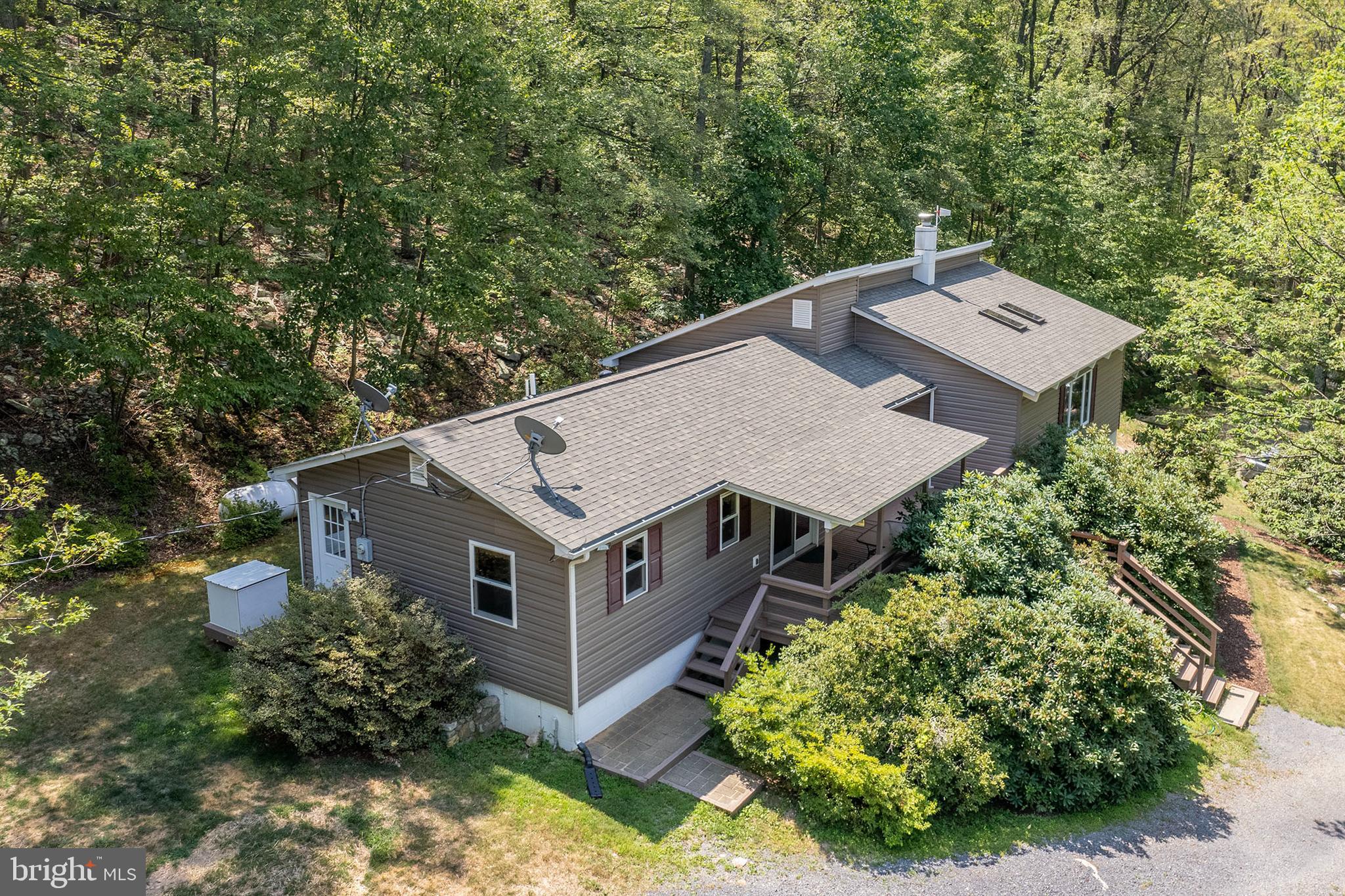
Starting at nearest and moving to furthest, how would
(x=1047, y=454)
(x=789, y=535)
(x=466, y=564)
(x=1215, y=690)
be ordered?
1. (x=466, y=564)
2. (x=1215, y=690)
3. (x=789, y=535)
4. (x=1047, y=454)

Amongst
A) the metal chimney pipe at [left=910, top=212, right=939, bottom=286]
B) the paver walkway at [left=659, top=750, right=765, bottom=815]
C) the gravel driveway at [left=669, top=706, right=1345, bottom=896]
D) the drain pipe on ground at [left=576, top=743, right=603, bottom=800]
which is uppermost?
the metal chimney pipe at [left=910, top=212, right=939, bottom=286]

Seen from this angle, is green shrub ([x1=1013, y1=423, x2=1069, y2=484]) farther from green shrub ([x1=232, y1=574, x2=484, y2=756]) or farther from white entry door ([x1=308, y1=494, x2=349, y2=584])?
white entry door ([x1=308, y1=494, x2=349, y2=584])

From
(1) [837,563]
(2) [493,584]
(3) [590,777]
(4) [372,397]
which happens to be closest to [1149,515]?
(1) [837,563]

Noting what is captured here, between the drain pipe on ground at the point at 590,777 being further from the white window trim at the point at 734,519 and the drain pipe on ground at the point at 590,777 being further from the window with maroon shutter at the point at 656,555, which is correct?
the white window trim at the point at 734,519

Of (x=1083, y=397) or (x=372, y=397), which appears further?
(x=1083, y=397)

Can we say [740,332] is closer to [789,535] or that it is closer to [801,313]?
[801,313]

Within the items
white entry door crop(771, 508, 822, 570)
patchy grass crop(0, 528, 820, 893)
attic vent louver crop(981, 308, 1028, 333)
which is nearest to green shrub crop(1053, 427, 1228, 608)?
white entry door crop(771, 508, 822, 570)

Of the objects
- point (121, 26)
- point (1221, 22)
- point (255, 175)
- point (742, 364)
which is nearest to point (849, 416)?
point (742, 364)
